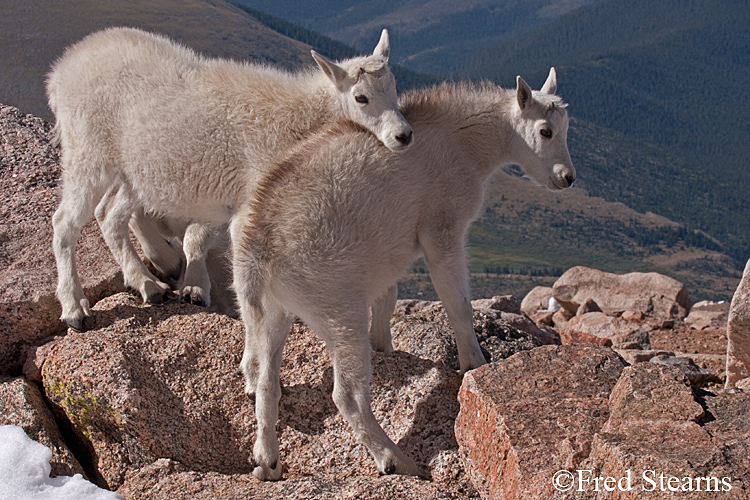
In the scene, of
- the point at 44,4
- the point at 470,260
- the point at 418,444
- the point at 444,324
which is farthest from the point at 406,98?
the point at 44,4

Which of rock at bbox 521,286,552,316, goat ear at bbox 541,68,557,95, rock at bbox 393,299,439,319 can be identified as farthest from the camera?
rock at bbox 521,286,552,316

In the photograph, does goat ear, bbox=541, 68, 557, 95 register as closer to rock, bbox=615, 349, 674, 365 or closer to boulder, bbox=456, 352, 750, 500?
boulder, bbox=456, 352, 750, 500

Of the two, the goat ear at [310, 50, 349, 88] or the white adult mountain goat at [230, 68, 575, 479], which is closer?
the white adult mountain goat at [230, 68, 575, 479]

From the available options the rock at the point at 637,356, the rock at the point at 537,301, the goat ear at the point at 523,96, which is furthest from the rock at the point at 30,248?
the rock at the point at 537,301

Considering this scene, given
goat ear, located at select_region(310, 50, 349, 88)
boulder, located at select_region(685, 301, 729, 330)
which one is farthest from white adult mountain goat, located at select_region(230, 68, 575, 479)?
boulder, located at select_region(685, 301, 729, 330)

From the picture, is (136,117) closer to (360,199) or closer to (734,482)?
(360,199)

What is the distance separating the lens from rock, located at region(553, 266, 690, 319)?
17.0 metres

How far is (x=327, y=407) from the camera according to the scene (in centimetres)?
669

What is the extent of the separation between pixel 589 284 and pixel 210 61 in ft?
42.7

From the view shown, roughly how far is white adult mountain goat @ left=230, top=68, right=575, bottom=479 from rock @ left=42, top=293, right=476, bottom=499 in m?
0.34

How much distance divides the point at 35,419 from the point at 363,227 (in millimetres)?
3372

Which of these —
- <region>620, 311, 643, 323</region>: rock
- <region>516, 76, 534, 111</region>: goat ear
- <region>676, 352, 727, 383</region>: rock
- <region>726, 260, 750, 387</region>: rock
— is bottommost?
<region>620, 311, 643, 323</region>: rock

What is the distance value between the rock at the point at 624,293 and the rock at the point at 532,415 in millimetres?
11352

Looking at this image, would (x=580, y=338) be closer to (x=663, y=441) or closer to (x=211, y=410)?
Result: (x=211, y=410)
